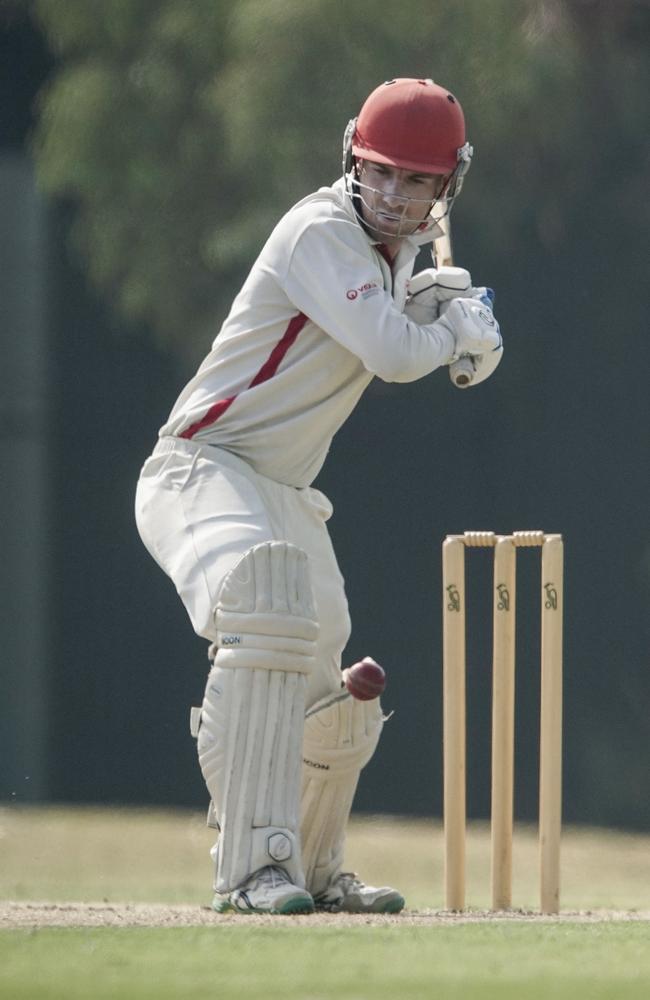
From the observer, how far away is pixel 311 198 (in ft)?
8.79

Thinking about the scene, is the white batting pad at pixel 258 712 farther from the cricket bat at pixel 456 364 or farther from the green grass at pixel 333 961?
the cricket bat at pixel 456 364

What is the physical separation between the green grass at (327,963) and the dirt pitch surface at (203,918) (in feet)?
0.37

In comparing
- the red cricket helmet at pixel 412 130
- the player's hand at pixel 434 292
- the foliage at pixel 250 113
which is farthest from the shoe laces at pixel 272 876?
the foliage at pixel 250 113

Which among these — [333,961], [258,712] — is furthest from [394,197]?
[333,961]

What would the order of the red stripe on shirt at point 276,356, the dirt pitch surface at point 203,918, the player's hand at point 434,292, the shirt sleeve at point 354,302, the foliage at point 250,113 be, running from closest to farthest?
the dirt pitch surface at point 203,918 → the shirt sleeve at point 354,302 → the red stripe on shirt at point 276,356 → the player's hand at point 434,292 → the foliage at point 250,113

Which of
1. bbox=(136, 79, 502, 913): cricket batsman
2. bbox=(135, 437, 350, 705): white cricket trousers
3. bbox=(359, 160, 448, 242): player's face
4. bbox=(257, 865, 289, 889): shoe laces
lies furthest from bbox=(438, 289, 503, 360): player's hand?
bbox=(257, 865, 289, 889): shoe laces

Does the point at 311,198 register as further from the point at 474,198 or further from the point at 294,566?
the point at 474,198

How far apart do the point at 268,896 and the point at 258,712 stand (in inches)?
8.8

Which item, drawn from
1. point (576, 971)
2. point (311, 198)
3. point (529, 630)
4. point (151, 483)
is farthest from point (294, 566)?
point (529, 630)

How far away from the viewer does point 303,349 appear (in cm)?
262

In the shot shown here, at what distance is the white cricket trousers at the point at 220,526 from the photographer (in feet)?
8.25

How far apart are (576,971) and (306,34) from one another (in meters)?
3.40

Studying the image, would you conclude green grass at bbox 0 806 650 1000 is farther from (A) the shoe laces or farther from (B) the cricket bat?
(B) the cricket bat

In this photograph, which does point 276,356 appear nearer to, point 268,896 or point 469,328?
point 469,328
